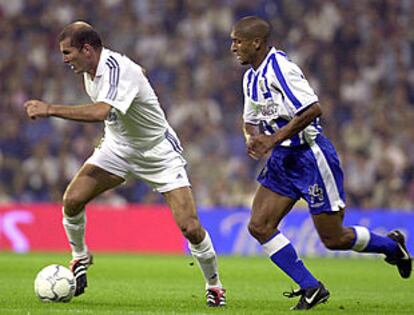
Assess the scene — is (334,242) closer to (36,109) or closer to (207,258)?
(207,258)

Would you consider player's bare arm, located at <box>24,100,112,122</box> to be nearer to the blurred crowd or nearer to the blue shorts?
the blue shorts

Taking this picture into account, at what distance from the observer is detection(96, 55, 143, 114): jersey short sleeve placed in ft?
26.5

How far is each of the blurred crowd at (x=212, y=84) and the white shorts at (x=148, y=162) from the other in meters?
9.77

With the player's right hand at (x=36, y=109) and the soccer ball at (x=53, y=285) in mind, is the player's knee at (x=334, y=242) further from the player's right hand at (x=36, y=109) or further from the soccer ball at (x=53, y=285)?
the player's right hand at (x=36, y=109)

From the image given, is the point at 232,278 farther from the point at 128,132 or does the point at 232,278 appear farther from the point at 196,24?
the point at 196,24

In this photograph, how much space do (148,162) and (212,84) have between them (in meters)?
11.6

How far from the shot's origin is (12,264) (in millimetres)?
13898

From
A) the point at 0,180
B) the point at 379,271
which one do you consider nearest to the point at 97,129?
the point at 0,180

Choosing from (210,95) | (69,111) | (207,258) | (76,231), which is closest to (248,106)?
(207,258)

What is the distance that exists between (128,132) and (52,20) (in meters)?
13.0

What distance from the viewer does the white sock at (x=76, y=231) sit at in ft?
29.3

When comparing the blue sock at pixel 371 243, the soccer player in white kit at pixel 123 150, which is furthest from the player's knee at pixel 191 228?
the blue sock at pixel 371 243

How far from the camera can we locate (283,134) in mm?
8047

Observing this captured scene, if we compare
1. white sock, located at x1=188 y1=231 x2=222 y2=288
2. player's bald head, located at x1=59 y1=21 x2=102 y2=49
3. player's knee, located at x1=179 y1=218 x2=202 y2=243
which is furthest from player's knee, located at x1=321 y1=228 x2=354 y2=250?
player's bald head, located at x1=59 y1=21 x2=102 y2=49
